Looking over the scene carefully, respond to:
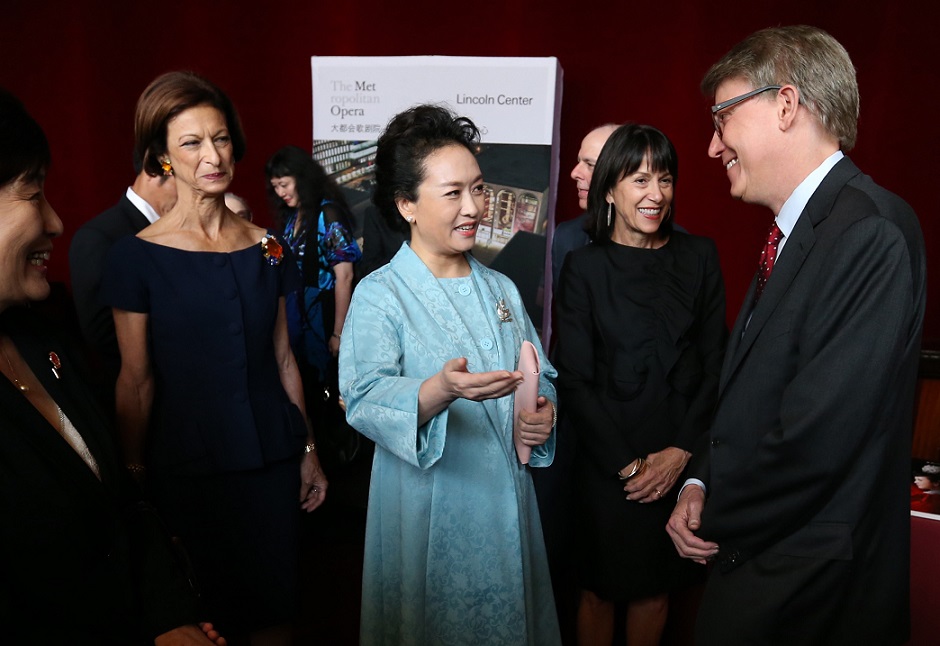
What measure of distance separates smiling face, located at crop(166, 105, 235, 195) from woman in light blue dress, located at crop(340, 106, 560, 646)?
20.9 inches

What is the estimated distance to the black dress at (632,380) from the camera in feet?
7.20

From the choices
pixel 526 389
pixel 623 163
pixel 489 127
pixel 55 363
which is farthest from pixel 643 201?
pixel 489 127

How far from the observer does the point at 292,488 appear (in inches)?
84.5

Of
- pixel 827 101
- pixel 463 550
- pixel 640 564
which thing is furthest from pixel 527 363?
pixel 640 564

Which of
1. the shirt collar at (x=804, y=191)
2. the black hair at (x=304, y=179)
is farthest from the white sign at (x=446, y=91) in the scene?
the shirt collar at (x=804, y=191)

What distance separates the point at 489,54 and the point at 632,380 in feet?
11.2

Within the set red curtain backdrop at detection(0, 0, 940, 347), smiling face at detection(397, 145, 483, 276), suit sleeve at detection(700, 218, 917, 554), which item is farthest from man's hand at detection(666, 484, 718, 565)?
red curtain backdrop at detection(0, 0, 940, 347)

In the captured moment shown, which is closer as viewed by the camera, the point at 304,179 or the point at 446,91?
the point at 304,179

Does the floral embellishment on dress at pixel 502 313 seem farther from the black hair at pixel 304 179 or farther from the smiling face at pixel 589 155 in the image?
the black hair at pixel 304 179

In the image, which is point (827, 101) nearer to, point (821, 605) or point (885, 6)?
point (821, 605)

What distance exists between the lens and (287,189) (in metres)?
3.93

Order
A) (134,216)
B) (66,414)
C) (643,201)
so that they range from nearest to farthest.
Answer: (66,414), (643,201), (134,216)

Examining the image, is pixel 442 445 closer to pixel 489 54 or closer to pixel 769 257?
pixel 769 257

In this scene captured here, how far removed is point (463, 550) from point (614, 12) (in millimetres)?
4061
